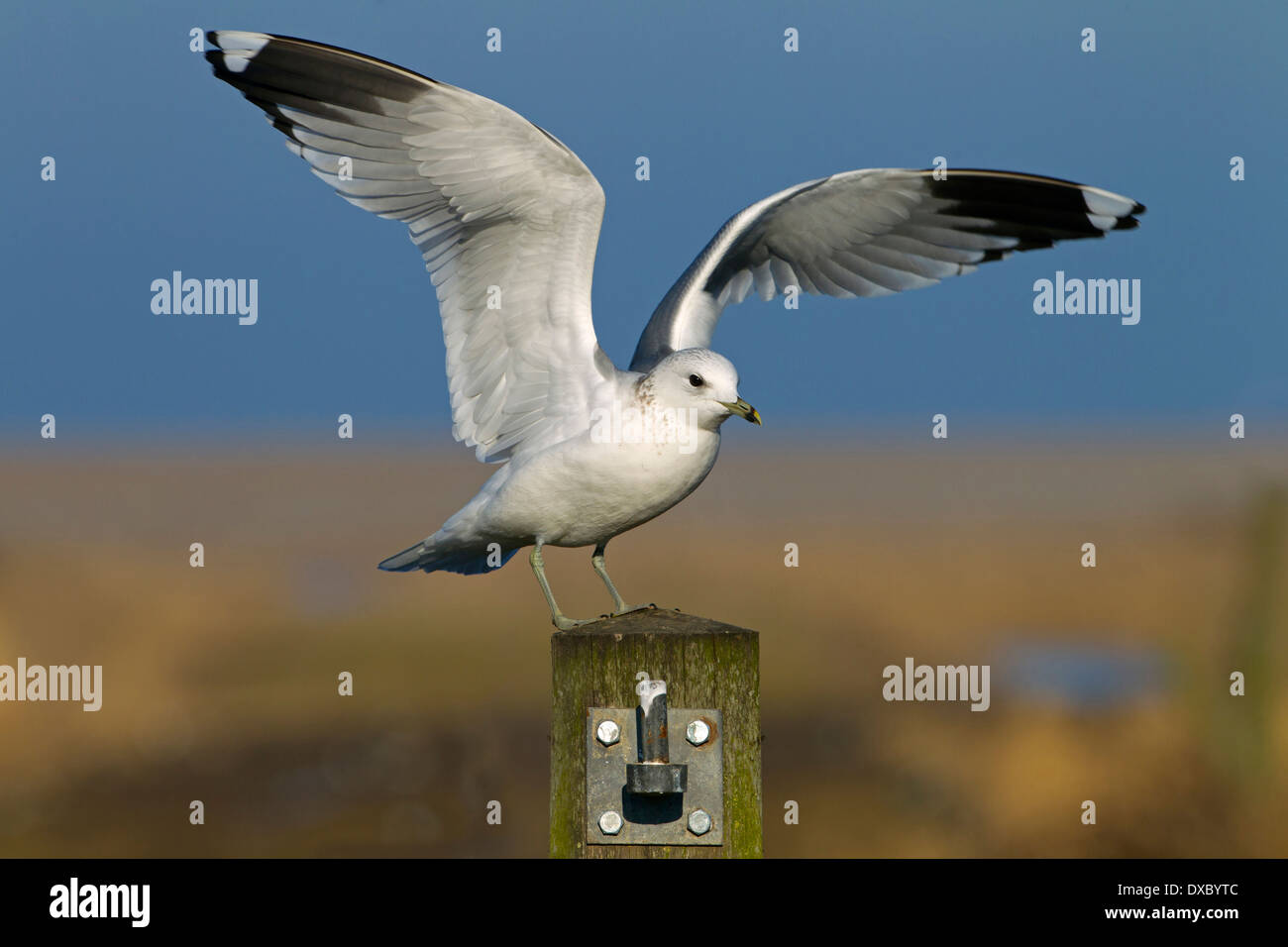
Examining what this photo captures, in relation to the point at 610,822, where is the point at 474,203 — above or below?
above

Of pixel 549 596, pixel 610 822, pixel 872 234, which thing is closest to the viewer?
pixel 610 822

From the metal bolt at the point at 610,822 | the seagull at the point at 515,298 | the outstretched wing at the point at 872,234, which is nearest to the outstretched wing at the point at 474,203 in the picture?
the seagull at the point at 515,298

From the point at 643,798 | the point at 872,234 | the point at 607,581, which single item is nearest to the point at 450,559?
the point at 607,581

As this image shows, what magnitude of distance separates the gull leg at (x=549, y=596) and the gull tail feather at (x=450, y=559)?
0.26 meters

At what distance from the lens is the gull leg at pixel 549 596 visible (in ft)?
9.62

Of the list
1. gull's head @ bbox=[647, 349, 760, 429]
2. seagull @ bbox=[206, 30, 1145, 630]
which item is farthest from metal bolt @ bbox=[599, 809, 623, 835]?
gull's head @ bbox=[647, 349, 760, 429]

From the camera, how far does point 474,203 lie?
11.1 feet

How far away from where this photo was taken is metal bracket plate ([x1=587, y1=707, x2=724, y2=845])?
7.20 feet

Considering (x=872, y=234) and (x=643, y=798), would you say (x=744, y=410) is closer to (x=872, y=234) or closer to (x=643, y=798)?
(x=643, y=798)

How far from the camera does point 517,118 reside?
319 centimetres

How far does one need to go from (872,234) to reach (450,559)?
1792 millimetres

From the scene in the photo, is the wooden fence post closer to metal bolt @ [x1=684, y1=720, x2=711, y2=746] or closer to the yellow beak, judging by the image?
metal bolt @ [x1=684, y1=720, x2=711, y2=746]

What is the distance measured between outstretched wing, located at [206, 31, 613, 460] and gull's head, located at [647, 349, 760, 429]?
292 millimetres

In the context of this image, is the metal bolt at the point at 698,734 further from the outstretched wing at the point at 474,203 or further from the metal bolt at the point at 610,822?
the outstretched wing at the point at 474,203
